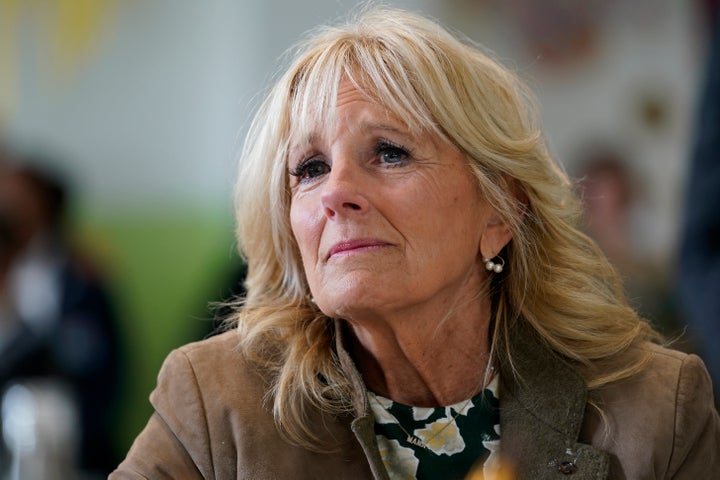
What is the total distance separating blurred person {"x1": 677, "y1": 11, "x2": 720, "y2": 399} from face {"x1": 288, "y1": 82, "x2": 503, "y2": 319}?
2.18 ft

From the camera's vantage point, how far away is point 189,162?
6.73 metres

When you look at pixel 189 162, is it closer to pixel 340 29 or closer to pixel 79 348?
pixel 79 348

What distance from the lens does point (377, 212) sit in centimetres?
206

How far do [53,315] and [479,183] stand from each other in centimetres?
342

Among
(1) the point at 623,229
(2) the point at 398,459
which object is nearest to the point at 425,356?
(2) the point at 398,459

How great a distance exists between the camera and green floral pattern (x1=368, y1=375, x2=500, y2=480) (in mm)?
2107

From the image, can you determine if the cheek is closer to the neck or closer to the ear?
the neck

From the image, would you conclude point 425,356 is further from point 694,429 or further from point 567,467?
point 694,429

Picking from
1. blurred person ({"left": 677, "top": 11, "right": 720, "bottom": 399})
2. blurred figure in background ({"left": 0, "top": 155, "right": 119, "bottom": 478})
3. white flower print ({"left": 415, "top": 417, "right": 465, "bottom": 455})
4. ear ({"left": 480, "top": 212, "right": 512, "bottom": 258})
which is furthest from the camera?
blurred figure in background ({"left": 0, "top": 155, "right": 119, "bottom": 478})

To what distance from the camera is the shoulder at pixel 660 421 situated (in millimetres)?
2082

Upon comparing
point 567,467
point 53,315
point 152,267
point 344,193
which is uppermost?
point 344,193

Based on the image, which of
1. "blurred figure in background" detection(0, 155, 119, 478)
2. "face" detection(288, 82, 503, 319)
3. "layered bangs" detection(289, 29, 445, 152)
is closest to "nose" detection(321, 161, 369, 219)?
"face" detection(288, 82, 503, 319)

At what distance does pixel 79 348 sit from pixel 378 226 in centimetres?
345

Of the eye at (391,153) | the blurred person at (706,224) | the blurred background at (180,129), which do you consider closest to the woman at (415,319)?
the eye at (391,153)
